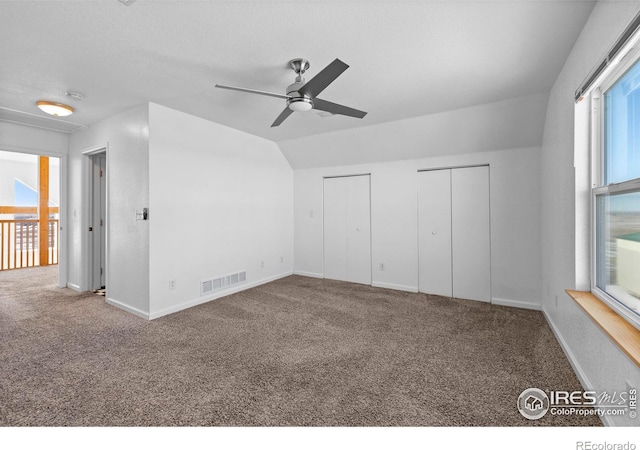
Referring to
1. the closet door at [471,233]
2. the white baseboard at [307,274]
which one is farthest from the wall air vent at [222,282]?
the closet door at [471,233]

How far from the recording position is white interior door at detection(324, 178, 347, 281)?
505 cm

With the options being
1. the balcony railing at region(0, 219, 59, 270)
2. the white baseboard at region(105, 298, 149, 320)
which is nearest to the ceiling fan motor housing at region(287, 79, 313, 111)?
the white baseboard at region(105, 298, 149, 320)

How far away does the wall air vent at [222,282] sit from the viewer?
3801mm

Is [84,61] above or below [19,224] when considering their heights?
above

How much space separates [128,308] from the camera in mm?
3393

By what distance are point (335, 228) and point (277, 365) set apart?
10.4 feet

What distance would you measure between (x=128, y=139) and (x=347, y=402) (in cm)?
372

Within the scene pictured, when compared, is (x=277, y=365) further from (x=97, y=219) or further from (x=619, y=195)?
(x=97, y=219)

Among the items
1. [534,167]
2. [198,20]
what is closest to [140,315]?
[198,20]

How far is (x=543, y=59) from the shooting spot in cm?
227

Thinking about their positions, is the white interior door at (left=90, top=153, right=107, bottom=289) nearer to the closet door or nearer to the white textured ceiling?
the white textured ceiling

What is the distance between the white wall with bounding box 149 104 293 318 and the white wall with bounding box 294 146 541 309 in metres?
0.63

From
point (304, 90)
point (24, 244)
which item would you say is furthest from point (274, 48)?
point (24, 244)
